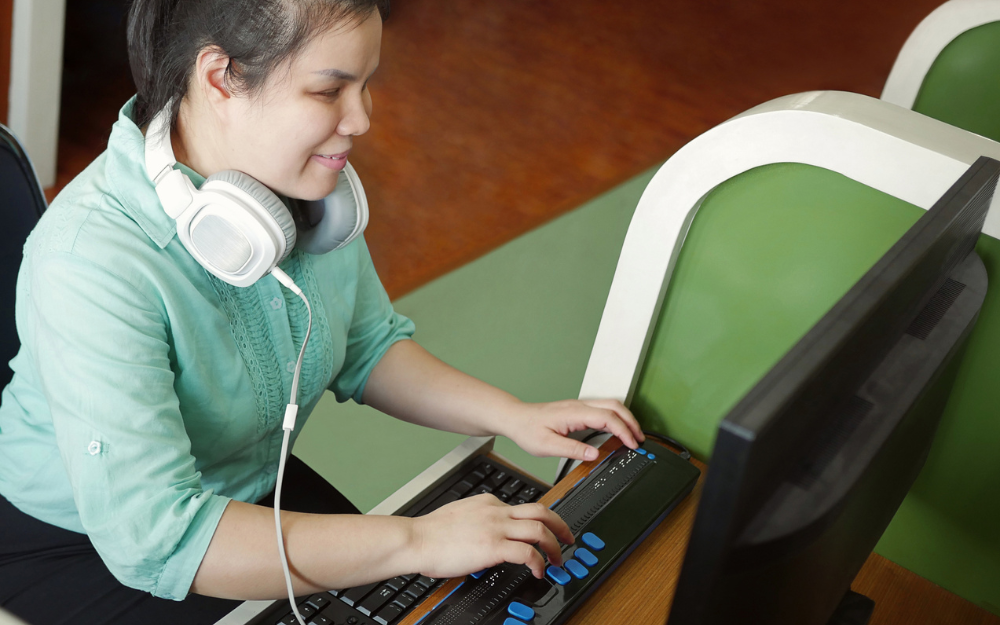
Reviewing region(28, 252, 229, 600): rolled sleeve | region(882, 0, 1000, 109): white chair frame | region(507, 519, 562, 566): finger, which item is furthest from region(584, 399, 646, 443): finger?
region(882, 0, 1000, 109): white chair frame

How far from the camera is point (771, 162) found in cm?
89

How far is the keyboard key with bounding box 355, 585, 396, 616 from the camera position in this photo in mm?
868

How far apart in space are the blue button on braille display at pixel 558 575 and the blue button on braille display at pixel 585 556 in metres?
0.02

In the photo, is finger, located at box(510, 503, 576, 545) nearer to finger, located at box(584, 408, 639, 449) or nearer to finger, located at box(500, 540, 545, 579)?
finger, located at box(500, 540, 545, 579)

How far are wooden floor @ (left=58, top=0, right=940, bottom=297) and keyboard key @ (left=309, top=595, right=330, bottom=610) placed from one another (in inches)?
66.7

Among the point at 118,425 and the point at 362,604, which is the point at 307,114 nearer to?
the point at 118,425

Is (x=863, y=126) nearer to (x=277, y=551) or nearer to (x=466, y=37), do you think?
(x=277, y=551)

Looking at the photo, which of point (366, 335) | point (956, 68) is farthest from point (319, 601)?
point (956, 68)

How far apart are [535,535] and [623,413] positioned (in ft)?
0.85

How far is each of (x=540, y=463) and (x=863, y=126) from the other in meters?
1.43

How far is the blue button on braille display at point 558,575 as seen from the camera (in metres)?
0.83

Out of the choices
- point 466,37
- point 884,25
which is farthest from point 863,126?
point 884,25

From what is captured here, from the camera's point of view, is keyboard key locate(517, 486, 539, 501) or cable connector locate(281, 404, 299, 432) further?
keyboard key locate(517, 486, 539, 501)

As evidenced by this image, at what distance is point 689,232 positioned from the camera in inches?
38.5
